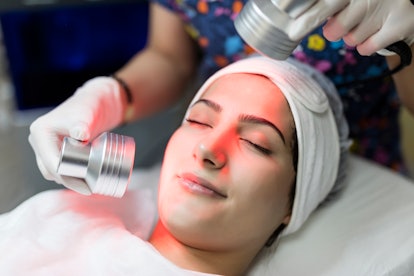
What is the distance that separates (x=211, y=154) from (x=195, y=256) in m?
0.22

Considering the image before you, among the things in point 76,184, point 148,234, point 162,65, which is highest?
point 76,184

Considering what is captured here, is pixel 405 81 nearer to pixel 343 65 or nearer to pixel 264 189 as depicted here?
pixel 343 65

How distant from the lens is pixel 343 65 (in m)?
1.35

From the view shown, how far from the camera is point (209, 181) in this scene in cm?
107

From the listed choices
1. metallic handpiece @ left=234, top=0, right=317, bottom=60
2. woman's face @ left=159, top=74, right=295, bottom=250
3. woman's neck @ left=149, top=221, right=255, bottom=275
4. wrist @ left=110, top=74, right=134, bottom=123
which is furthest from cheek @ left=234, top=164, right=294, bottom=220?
wrist @ left=110, top=74, right=134, bottom=123

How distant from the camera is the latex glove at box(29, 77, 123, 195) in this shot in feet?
3.65

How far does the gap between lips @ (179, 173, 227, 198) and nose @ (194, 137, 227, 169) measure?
0.10ft

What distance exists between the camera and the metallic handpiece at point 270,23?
3.03 feet

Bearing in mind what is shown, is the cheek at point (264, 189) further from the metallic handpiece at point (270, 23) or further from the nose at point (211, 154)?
the metallic handpiece at point (270, 23)

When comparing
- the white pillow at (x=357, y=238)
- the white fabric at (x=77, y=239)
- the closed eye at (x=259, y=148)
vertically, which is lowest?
the white pillow at (x=357, y=238)

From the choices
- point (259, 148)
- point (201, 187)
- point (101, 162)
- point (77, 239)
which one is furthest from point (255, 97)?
point (77, 239)

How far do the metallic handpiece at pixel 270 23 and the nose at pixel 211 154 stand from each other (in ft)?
0.67

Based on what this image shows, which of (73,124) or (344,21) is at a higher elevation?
(344,21)

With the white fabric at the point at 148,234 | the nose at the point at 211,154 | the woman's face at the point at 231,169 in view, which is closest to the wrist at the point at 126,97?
the white fabric at the point at 148,234
